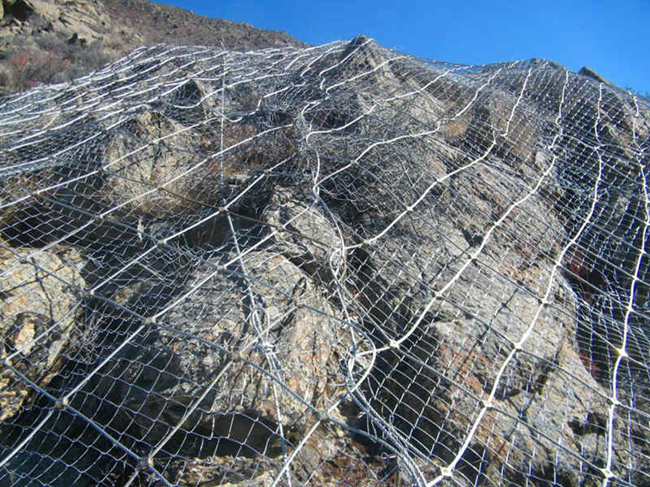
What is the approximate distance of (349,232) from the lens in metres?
1.60

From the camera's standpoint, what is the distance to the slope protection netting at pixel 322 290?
1.06m

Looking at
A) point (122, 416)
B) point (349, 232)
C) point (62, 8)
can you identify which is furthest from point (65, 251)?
point (62, 8)

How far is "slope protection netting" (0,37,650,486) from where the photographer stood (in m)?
1.06

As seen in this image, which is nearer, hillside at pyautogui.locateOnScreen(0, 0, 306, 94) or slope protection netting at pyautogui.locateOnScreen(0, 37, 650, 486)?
slope protection netting at pyautogui.locateOnScreen(0, 37, 650, 486)

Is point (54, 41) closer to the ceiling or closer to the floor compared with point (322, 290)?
closer to the floor

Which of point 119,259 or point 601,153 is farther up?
point 601,153

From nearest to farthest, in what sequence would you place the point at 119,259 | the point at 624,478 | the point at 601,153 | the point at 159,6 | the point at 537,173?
the point at 624,478 < the point at 119,259 < the point at 537,173 < the point at 601,153 < the point at 159,6

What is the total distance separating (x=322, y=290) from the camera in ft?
4.43

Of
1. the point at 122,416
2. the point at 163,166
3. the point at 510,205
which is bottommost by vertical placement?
the point at 122,416

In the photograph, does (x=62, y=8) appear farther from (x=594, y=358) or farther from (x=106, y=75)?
(x=594, y=358)

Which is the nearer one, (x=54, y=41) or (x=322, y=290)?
(x=322, y=290)

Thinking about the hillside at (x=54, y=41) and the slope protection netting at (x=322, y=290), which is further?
the hillside at (x=54, y=41)

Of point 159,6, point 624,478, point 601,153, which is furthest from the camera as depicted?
point 159,6

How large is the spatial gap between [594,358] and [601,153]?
1273mm
